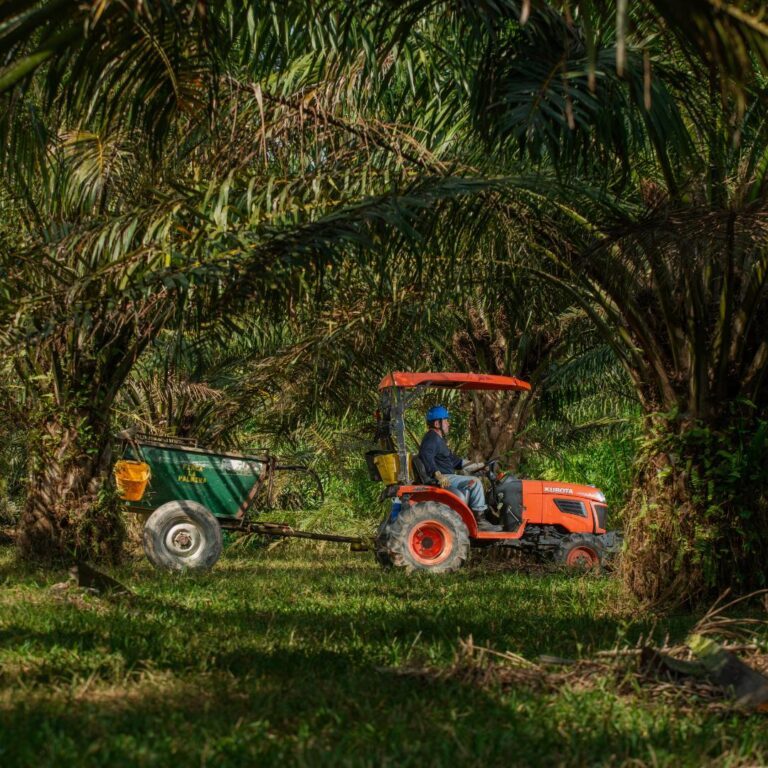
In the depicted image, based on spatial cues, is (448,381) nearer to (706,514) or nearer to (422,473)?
(422,473)

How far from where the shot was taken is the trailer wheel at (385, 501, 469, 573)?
12.1 metres

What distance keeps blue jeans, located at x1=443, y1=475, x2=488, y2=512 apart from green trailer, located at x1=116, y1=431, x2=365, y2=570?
161 cm

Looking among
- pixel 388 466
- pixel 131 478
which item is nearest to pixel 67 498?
pixel 131 478

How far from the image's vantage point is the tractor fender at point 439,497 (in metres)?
12.3

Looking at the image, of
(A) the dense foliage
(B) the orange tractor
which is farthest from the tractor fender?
(A) the dense foliage

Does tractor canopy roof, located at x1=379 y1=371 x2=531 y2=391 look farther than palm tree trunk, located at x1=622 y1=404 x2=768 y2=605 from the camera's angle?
Yes

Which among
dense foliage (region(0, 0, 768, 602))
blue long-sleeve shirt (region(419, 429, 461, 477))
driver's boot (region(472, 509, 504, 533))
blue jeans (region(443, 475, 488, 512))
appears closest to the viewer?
dense foliage (region(0, 0, 768, 602))

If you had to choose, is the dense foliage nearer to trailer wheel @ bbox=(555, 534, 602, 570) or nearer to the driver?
the driver

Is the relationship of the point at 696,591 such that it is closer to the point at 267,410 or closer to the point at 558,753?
the point at 558,753

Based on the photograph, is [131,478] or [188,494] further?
[188,494]

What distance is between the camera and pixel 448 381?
40.9 feet

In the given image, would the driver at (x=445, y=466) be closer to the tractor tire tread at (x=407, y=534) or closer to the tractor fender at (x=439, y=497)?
the tractor fender at (x=439, y=497)

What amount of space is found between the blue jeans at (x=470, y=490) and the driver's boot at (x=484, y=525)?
118 mm

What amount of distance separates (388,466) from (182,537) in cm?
262
